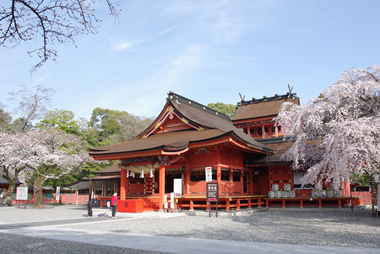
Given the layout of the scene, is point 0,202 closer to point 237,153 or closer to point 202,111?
point 202,111

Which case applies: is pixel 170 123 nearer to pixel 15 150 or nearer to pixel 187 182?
pixel 187 182

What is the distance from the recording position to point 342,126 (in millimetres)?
Result: 13297

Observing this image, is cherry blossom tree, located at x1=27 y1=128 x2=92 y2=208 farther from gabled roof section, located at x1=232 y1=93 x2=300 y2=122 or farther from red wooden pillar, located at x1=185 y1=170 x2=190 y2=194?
gabled roof section, located at x1=232 y1=93 x2=300 y2=122

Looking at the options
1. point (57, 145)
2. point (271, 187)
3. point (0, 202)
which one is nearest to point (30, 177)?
point (0, 202)

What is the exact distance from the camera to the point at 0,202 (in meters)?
30.3

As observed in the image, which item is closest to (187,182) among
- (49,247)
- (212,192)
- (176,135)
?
(212,192)

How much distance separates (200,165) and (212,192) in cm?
284

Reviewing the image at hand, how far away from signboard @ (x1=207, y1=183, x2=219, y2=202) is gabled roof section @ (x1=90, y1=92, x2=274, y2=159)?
2.59m

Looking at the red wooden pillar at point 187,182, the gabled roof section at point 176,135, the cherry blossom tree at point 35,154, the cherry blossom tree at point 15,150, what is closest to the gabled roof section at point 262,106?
the gabled roof section at point 176,135

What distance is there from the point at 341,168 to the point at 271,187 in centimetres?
954

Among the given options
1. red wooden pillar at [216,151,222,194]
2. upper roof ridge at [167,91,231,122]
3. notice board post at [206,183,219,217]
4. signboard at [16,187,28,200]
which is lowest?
signboard at [16,187,28,200]

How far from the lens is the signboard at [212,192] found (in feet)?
54.7

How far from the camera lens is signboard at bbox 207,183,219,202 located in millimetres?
16688

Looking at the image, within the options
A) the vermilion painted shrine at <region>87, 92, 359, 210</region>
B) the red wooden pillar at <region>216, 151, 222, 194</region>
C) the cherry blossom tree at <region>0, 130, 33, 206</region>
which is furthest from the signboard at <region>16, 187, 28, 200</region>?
the red wooden pillar at <region>216, 151, 222, 194</region>
